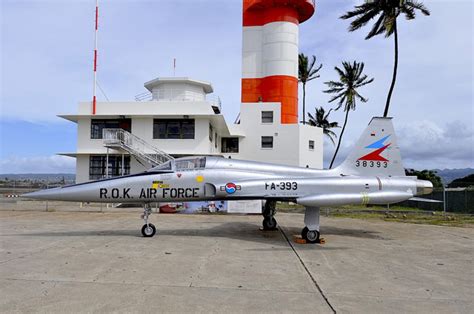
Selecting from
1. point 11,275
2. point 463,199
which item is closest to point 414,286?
point 11,275

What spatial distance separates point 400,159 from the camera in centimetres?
1198

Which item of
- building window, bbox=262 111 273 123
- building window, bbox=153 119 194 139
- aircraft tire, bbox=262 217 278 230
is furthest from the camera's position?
building window, bbox=262 111 273 123

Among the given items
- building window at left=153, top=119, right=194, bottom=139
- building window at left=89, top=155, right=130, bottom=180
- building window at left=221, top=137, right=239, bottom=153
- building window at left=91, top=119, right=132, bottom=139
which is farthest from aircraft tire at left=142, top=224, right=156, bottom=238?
building window at left=221, top=137, right=239, bottom=153

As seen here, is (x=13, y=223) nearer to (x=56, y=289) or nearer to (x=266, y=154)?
(x=56, y=289)

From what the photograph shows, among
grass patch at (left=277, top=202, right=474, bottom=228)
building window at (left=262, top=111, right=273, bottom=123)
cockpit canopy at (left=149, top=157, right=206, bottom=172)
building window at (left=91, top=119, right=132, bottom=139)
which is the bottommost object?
grass patch at (left=277, top=202, right=474, bottom=228)

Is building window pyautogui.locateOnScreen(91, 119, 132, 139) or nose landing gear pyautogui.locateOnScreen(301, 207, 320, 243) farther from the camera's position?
building window pyautogui.locateOnScreen(91, 119, 132, 139)

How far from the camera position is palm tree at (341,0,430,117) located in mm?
26875

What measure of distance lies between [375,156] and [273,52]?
24438mm

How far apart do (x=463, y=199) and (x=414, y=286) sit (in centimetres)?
2111

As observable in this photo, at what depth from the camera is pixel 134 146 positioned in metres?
27.0

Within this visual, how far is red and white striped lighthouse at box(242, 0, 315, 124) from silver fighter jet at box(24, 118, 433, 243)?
900 inches

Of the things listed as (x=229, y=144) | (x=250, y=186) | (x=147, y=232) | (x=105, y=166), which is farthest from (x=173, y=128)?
(x=250, y=186)

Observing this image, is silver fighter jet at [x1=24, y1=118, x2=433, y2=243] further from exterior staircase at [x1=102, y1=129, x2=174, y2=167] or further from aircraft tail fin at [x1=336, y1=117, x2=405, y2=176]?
exterior staircase at [x1=102, y1=129, x2=174, y2=167]

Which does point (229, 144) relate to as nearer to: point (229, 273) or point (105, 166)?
point (105, 166)
